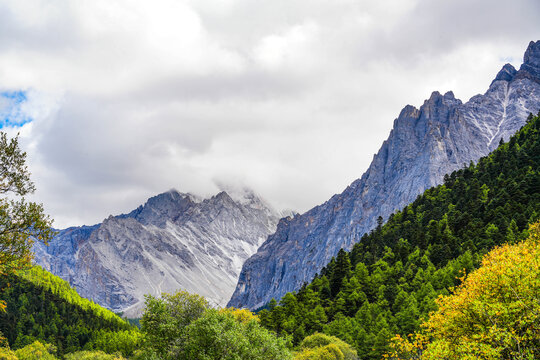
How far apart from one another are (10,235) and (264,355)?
31146mm

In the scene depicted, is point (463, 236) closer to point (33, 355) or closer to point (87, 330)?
point (33, 355)

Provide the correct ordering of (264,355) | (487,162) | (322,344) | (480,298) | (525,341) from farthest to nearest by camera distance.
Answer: (487,162), (322,344), (264,355), (480,298), (525,341)

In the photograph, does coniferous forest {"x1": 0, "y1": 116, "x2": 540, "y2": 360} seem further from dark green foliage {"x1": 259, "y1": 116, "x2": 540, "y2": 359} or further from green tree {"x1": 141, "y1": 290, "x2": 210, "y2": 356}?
dark green foliage {"x1": 259, "y1": 116, "x2": 540, "y2": 359}

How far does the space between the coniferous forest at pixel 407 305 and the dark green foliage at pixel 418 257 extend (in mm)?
329

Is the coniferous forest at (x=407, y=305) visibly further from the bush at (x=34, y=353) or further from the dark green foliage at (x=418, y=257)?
the bush at (x=34, y=353)

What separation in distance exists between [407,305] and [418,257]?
2652 centimetres

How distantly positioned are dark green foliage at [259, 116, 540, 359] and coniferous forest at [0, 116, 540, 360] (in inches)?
13.0

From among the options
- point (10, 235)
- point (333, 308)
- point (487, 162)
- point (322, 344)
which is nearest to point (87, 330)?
point (333, 308)

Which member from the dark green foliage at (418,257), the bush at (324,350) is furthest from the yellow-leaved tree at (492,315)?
the dark green foliage at (418,257)

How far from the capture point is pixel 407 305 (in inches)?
3420

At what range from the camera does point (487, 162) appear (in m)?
144

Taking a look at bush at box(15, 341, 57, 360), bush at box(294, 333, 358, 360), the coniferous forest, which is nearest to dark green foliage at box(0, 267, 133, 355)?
the coniferous forest

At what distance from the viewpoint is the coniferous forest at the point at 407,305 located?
31.4m

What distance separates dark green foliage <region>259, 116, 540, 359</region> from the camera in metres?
87.0
